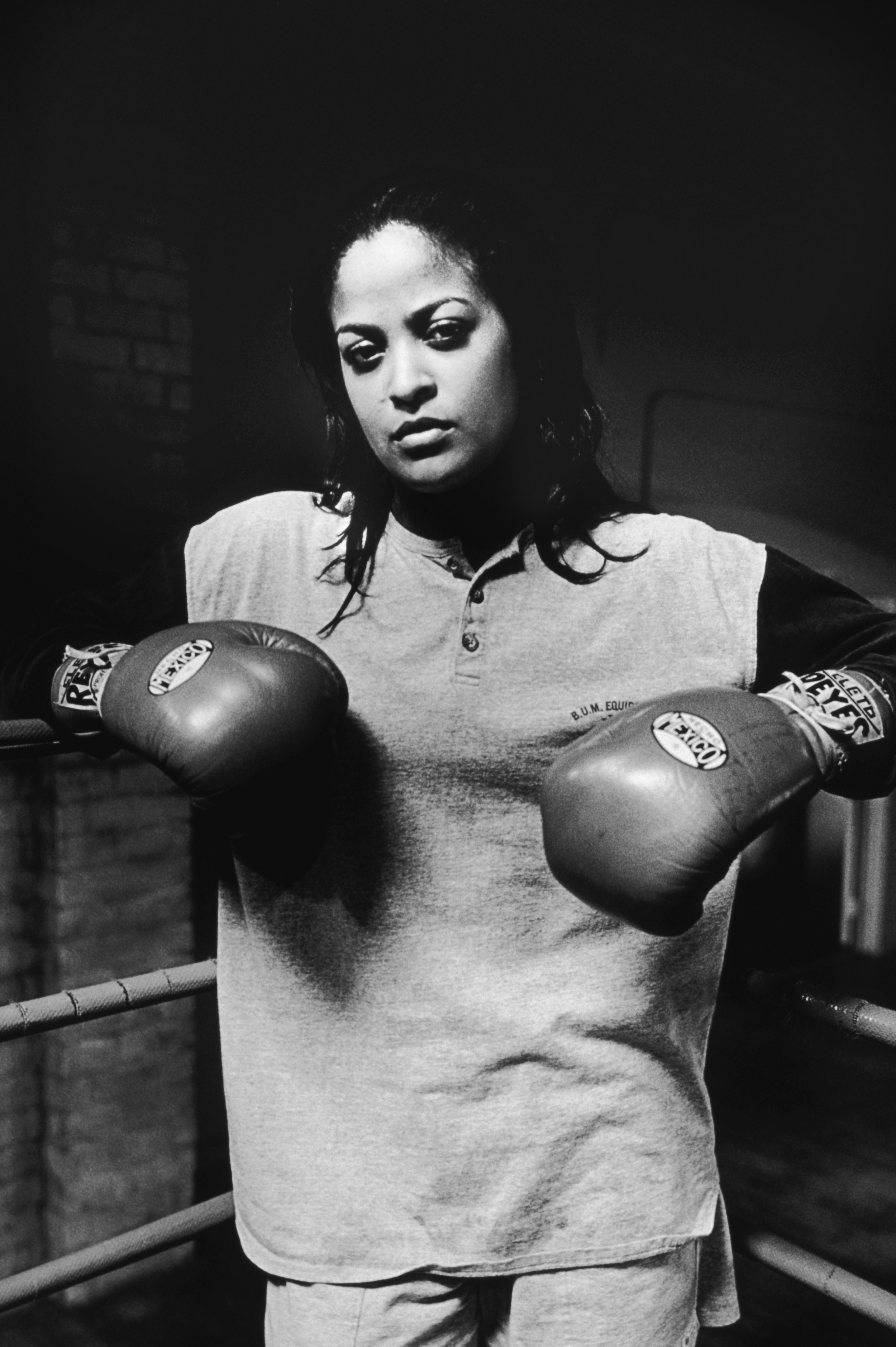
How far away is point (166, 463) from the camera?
6.19 ft

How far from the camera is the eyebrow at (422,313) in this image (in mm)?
877

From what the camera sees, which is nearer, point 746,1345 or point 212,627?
point 212,627

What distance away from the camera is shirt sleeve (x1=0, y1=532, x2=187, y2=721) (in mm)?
979

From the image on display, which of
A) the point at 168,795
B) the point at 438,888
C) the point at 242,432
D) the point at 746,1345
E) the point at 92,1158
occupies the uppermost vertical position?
the point at 242,432

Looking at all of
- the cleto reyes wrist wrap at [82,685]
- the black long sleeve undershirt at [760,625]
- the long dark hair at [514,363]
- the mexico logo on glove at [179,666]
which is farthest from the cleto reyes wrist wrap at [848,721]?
the cleto reyes wrist wrap at [82,685]

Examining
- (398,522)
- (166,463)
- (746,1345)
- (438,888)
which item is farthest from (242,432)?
(746,1345)

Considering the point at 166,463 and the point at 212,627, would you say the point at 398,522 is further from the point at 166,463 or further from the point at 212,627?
the point at 166,463

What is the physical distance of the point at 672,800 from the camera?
0.74m

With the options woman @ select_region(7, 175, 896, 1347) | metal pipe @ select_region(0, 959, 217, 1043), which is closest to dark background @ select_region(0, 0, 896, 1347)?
woman @ select_region(7, 175, 896, 1347)

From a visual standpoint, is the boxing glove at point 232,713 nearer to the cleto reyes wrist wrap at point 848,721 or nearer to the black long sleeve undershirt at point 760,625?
the black long sleeve undershirt at point 760,625

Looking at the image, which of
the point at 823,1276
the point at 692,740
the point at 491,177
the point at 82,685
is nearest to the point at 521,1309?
the point at 823,1276

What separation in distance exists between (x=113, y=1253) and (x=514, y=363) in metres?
0.95

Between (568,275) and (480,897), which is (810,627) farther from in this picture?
(568,275)

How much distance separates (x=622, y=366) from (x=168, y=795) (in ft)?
6.28
